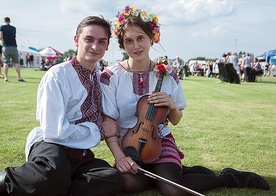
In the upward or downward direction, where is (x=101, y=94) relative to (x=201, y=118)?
upward

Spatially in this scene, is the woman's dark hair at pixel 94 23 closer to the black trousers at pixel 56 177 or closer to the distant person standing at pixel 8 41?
the black trousers at pixel 56 177

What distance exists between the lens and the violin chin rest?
223 cm

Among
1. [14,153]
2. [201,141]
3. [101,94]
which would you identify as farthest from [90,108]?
[201,141]

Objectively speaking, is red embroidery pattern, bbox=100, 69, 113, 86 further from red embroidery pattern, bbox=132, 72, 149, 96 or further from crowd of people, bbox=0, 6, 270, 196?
red embroidery pattern, bbox=132, 72, 149, 96

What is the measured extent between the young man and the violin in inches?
6.6

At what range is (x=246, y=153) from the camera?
3.31 m

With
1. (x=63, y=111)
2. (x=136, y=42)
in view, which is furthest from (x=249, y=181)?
(x=63, y=111)

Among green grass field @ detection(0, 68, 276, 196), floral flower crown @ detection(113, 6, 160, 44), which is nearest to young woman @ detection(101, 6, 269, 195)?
floral flower crown @ detection(113, 6, 160, 44)

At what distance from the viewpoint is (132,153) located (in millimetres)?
2256

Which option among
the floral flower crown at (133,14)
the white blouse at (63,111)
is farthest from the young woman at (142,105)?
the white blouse at (63,111)

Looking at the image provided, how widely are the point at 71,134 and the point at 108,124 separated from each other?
0.36 meters

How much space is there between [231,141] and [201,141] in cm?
36

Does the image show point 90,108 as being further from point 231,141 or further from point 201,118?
point 201,118

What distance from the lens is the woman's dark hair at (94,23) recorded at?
7.89 feet
